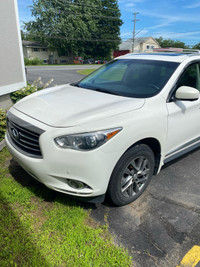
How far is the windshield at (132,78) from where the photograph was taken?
9.21 ft

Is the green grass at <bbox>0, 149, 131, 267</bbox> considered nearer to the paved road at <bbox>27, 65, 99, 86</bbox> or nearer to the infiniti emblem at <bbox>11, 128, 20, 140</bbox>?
the infiniti emblem at <bbox>11, 128, 20, 140</bbox>

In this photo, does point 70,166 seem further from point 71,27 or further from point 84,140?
point 71,27

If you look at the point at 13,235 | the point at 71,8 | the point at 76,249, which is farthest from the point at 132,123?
the point at 71,8

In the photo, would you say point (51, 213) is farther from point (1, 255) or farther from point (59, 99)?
point (59, 99)

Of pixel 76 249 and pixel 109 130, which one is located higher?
pixel 109 130

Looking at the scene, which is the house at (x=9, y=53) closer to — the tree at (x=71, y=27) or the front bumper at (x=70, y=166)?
the front bumper at (x=70, y=166)

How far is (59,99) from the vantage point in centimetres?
276

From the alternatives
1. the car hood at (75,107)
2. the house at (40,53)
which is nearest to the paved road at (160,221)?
the car hood at (75,107)

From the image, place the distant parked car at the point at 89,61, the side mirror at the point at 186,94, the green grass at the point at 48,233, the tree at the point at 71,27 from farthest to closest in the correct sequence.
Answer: the distant parked car at the point at 89,61, the tree at the point at 71,27, the side mirror at the point at 186,94, the green grass at the point at 48,233

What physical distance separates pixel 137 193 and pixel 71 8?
5018 centimetres

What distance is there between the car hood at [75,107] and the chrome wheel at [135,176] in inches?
25.6

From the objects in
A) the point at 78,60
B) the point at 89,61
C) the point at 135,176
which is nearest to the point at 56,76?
the point at 135,176

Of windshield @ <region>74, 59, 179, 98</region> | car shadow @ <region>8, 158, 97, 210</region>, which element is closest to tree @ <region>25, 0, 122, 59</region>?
windshield @ <region>74, 59, 179, 98</region>

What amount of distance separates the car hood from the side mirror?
1.65ft
